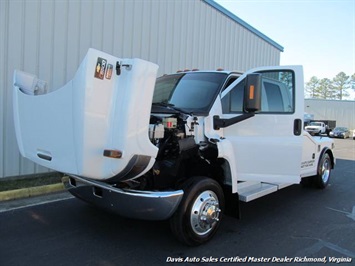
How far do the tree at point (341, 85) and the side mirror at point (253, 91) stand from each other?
100 metres

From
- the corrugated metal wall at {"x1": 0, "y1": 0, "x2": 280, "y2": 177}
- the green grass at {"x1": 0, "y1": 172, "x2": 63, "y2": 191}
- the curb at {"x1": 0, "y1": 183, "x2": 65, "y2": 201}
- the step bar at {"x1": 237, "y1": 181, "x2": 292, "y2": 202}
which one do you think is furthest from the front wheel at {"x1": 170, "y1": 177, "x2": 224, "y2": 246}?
the corrugated metal wall at {"x1": 0, "y1": 0, "x2": 280, "y2": 177}

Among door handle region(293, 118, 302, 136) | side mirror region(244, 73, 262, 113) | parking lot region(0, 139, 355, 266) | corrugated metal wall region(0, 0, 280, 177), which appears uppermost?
corrugated metal wall region(0, 0, 280, 177)

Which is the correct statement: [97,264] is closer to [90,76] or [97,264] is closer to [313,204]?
[90,76]

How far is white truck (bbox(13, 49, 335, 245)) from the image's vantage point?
3078mm

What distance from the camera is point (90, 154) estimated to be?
3078 mm

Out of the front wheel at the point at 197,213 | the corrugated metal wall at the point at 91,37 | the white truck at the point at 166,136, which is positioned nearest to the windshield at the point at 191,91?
the white truck at the point at 166,136

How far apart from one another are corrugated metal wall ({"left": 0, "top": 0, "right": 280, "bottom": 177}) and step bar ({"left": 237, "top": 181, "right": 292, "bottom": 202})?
4.80 meters

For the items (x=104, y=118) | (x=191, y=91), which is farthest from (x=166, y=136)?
(x=191, y=91)

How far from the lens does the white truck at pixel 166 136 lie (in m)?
3.08

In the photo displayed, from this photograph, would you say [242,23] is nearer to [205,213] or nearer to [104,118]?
[205,213]

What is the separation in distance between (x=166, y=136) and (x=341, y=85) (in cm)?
10287

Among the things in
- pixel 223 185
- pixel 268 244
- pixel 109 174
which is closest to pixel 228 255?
pixel 268 244

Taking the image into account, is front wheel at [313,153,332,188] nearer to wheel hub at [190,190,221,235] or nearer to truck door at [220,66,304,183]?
truck door at [220,66,304,183]

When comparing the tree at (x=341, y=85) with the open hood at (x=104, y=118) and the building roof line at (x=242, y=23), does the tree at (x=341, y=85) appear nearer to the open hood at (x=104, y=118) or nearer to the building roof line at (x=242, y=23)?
the building roof line at (x=242, y=23)
